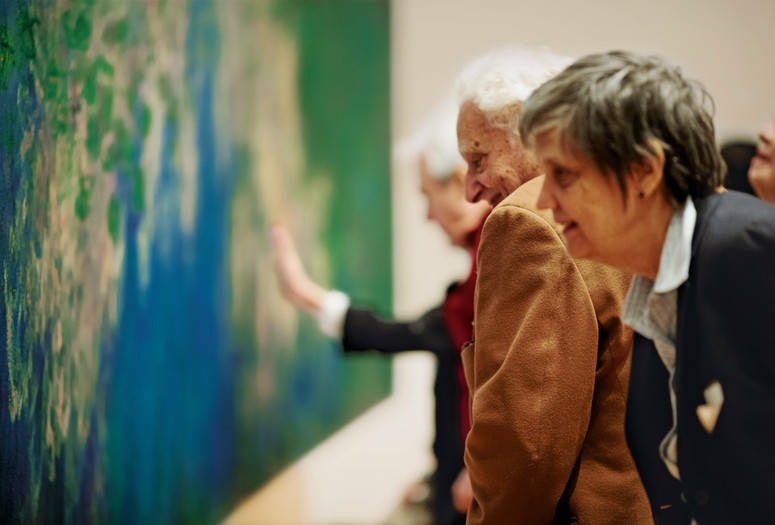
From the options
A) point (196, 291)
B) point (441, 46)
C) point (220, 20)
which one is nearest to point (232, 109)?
point (220, 20)

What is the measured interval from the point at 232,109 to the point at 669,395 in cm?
206

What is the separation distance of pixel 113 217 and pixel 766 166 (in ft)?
5.47

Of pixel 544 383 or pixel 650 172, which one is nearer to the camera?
pixel 650 172

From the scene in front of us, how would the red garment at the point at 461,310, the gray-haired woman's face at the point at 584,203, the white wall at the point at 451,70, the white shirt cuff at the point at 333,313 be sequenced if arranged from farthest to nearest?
the white wall at the point at 451,70 → the white shirt cuff at the point at 333,313 → the red garment at the point at 461,310 → the gray-haired woman's face at the point at 584,203

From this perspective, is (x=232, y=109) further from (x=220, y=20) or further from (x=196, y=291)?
(x=196, y=291)

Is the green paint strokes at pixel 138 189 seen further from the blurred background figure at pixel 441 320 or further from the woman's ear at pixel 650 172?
the woman's ear at pixel 650 172

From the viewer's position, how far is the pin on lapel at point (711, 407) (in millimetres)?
1155

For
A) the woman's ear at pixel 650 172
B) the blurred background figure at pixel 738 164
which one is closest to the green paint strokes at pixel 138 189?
the woman's ear at pixel 650 172

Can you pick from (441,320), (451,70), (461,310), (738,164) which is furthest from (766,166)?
(451,70)

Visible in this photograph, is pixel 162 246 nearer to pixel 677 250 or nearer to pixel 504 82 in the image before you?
pixel 504 82

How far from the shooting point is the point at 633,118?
3.84 feet

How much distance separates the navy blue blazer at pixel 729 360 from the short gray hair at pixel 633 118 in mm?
58

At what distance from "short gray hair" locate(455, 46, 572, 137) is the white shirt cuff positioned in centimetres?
148

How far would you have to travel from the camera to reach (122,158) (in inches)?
88.6
